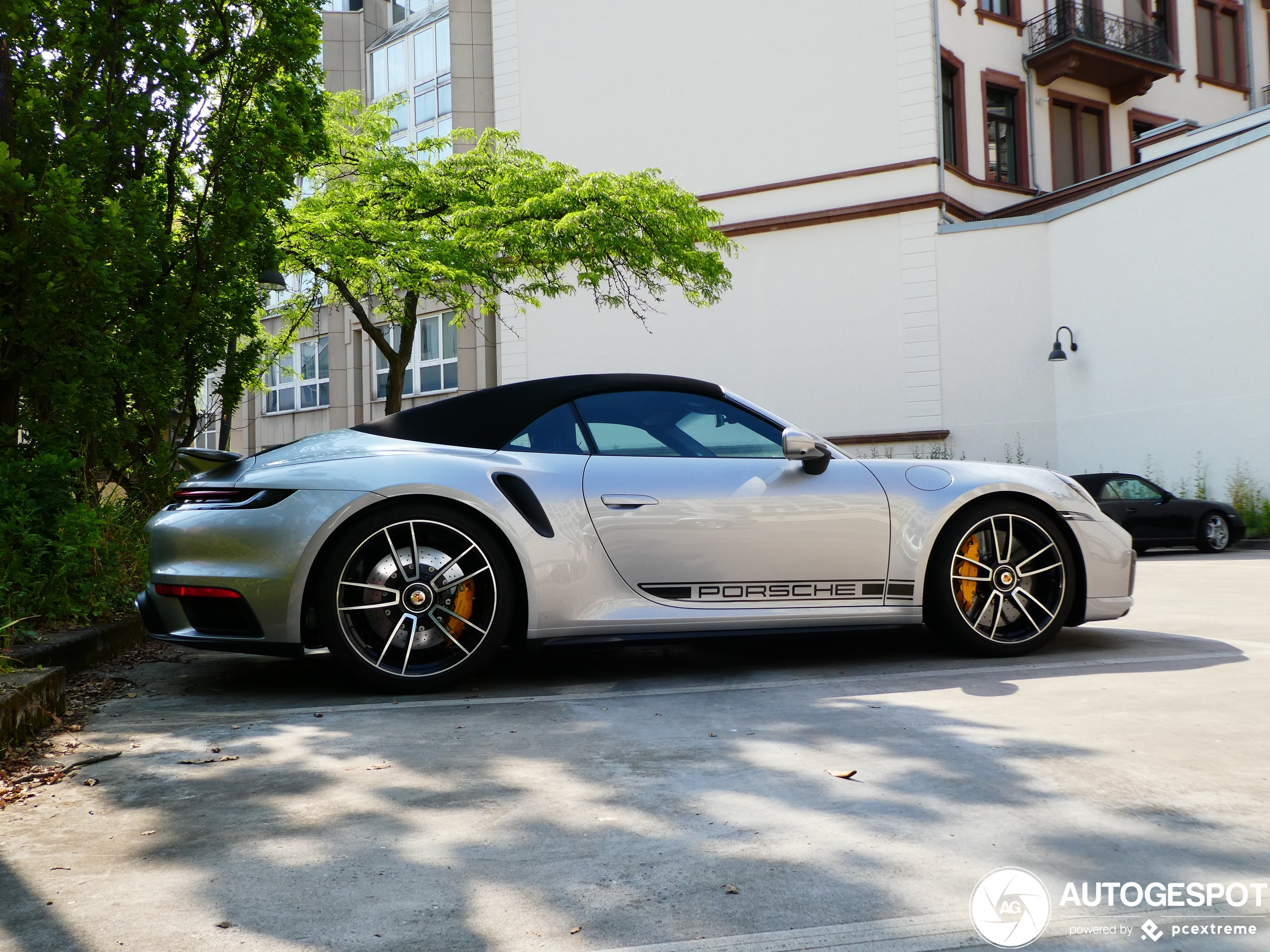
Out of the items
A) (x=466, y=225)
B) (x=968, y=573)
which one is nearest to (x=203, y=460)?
(x=968, y=573)

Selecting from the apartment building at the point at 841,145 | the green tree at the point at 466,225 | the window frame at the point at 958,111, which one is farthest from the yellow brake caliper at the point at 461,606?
the window frame at the point at 958,111

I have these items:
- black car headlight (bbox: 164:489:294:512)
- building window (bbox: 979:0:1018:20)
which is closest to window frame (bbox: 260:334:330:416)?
building window (bbox: 979:0:1018:20)

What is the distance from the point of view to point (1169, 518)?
559 inches

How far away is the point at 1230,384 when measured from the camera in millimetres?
16062

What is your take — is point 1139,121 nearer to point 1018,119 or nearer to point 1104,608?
point 1018,119

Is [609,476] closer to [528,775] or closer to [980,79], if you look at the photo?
[528,775]

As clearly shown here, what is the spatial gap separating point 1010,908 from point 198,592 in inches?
129

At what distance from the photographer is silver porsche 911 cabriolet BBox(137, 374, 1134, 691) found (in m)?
4.39

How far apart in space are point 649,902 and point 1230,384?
16.4 metres

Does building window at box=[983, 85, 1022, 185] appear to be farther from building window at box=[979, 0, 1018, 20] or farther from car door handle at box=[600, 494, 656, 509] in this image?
car door handle at box=[600, 494, 656, 509]

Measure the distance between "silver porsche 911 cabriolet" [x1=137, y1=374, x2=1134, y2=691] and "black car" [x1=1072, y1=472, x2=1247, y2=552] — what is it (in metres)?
9.89

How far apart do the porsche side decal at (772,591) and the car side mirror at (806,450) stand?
49 centimetres

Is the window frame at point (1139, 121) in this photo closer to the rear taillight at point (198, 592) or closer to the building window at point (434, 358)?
the building window at point (434, 358)

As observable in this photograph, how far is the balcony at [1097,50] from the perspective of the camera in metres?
24.5
